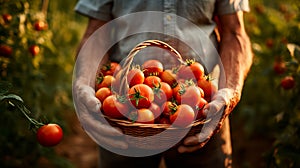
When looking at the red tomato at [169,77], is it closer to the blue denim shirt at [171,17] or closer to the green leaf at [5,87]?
the blue denim shirt at [171,17]

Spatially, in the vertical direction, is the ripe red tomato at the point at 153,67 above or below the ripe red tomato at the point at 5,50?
above

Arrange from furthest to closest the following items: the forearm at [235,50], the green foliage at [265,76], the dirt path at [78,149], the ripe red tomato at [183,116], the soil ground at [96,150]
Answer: the dirt path at [78,149] < the soil ground at [96,150] < the green foliage at [265,76] < the forearm at [235,50] < the ripe red tomato at [183,116]

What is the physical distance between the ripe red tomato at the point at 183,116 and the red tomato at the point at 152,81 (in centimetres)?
19

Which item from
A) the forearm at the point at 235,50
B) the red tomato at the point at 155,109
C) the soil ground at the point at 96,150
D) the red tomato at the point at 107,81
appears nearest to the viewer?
the red tomato at the point at 155,109

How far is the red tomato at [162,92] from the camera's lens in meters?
1.59

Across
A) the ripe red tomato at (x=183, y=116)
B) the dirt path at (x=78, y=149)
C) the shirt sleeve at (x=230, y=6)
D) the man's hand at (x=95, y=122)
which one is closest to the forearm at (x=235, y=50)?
the shirt sleeve at (x=230, y=6)

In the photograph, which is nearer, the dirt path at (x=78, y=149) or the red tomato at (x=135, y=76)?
the red tomato at (x=135, y=76)

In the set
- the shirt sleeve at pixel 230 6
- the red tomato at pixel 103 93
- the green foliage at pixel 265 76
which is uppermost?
the shirt sleeve at pixel 230 6

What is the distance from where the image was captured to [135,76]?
5.34 feet

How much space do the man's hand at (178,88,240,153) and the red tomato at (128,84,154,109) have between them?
0.72ft

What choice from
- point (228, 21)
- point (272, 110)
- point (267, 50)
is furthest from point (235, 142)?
point (228, 21)

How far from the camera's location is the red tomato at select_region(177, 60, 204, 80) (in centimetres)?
165

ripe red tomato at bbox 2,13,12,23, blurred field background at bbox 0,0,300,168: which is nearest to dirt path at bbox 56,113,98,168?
blurred field background at bbox 0,0,300,168

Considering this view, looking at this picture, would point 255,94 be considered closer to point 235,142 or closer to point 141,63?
point 235,142
